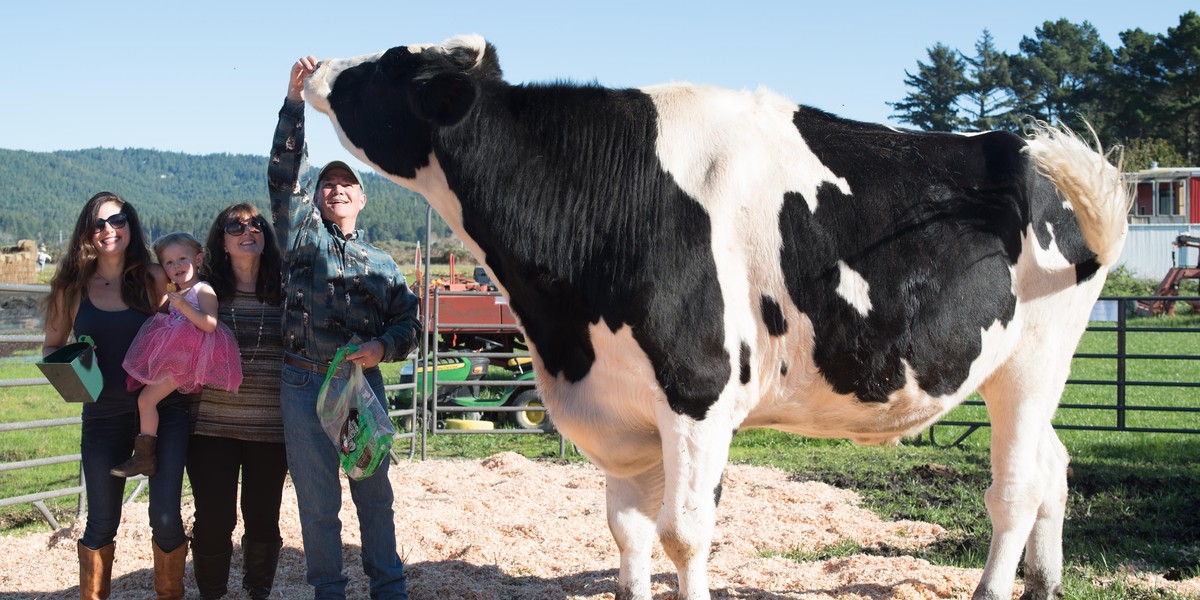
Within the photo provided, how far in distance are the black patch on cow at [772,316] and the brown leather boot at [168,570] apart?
2811 millimetres

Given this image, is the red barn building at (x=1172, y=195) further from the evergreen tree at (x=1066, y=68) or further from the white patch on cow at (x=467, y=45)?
the white patch on cow at (x=467, y=45)

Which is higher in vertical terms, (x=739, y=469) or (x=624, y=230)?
(x=624, y=230)

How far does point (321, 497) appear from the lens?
163 inches

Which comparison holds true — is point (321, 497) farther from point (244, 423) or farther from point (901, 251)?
point (901, 251)

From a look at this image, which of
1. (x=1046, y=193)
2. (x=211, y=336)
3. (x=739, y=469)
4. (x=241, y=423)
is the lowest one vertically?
(x=739, y=469)

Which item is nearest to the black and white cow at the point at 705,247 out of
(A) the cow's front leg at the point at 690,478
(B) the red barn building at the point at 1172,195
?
(A) the cow's front leg at the point at 690,478

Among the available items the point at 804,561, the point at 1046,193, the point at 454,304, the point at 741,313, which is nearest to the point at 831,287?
the point at 741,313

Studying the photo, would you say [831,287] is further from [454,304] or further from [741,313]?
[454,304]

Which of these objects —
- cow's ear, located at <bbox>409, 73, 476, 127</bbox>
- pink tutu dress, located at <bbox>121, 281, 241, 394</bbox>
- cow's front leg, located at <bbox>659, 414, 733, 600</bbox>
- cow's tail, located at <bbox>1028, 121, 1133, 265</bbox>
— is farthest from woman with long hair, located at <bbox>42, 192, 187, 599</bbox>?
cow's tail, located at <bbox>1028, 121, 1133, 265</bbox>

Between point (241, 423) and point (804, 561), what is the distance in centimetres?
297

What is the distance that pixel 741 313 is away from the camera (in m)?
3.60

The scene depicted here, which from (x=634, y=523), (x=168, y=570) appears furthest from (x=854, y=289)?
(x=168, y=570)

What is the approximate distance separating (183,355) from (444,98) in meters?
1.61

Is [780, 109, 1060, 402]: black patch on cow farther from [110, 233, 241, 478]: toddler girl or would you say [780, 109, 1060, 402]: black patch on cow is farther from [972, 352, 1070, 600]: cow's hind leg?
[110, 233, 241, 478]: toddler girl
